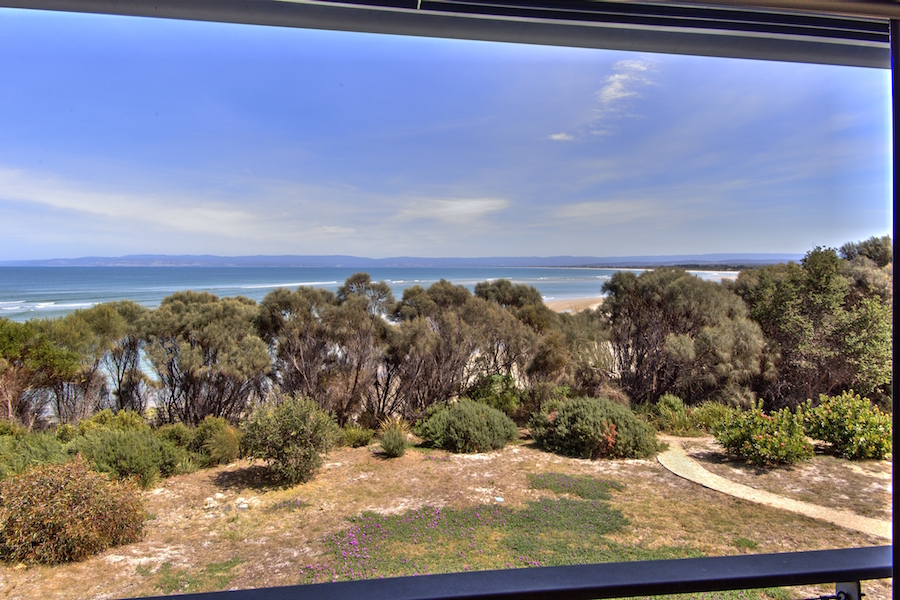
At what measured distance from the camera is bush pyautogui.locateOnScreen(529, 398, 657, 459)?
147 inches

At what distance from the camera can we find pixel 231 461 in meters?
3.60

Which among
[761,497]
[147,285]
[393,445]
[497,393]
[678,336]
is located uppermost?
[147,285]

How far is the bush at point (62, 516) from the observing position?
2.14 metres

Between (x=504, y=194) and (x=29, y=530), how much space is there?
5.93 metres

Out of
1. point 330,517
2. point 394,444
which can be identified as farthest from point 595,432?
point 330,517

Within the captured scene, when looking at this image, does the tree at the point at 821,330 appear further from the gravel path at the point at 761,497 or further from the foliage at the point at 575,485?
the foliage at the point at 575,485

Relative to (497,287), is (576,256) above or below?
above

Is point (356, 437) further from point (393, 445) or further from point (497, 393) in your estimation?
point (497, 393)

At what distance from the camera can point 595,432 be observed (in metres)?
3.75

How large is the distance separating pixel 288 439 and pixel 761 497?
11.2 feet

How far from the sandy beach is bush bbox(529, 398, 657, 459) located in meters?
1.56

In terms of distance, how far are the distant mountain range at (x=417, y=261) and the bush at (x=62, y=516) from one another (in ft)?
12.7

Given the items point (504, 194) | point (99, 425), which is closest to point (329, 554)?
point (99, 425)

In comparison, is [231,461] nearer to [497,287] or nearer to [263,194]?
[497,287]
